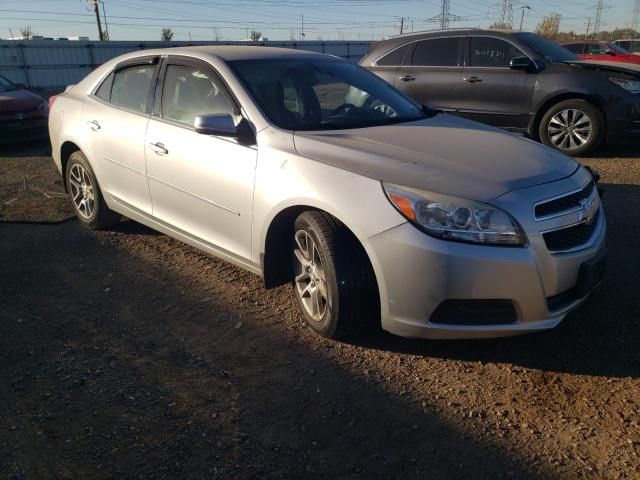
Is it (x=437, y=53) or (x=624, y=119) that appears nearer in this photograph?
(x=624, y=119)

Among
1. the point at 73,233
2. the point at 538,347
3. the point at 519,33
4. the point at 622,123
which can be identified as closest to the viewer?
the point at 538,347

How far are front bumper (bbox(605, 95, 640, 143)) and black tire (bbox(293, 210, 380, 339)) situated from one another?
563 cm

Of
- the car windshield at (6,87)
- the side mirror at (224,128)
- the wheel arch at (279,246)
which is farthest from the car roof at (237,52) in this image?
the car windshield at (6,87)

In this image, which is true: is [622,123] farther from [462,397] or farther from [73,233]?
[73,233]

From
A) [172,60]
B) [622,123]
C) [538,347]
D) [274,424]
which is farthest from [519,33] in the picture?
[274,424]

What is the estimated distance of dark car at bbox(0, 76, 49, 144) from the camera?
30.9 feet

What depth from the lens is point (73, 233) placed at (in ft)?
17.1

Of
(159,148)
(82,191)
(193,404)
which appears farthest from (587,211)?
(82,191)

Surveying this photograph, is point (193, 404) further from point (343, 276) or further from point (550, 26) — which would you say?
point (550, 26)

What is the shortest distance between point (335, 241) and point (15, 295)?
7.88 ft

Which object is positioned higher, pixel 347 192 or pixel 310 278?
pixel 347 192

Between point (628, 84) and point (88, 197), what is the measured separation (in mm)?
6549

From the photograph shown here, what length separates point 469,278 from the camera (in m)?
2.70

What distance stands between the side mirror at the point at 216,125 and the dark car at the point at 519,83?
5419 millimetres
